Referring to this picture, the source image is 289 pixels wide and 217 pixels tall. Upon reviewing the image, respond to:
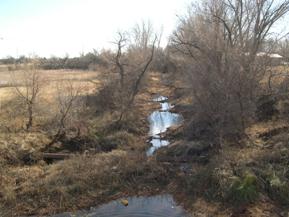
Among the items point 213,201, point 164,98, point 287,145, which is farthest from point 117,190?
point 164,98

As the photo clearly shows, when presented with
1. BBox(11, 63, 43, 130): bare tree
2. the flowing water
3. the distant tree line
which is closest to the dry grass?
the flowing water

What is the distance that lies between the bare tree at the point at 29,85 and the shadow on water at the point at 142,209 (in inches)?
412

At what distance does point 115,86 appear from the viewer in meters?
26.8

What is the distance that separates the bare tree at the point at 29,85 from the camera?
823 inches

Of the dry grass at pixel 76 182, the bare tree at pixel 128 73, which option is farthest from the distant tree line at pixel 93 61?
the dry grass at pixel 76 182

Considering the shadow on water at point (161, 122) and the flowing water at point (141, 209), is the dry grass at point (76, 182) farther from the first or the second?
the shadow on water at point (161, 122)

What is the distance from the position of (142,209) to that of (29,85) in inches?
498

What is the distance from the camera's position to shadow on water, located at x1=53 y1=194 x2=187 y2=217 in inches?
448

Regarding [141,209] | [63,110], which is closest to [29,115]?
[63,110]

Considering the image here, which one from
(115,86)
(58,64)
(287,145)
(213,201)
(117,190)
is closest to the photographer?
(213,201)

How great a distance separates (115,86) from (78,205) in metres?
15.5

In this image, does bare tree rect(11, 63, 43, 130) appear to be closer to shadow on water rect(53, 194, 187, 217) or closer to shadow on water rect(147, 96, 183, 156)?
shadow on water rect(147, 96, 183, 156)

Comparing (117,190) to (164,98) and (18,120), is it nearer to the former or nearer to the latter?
(18,120)

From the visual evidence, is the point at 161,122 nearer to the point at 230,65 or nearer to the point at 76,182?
the point at 230,65
